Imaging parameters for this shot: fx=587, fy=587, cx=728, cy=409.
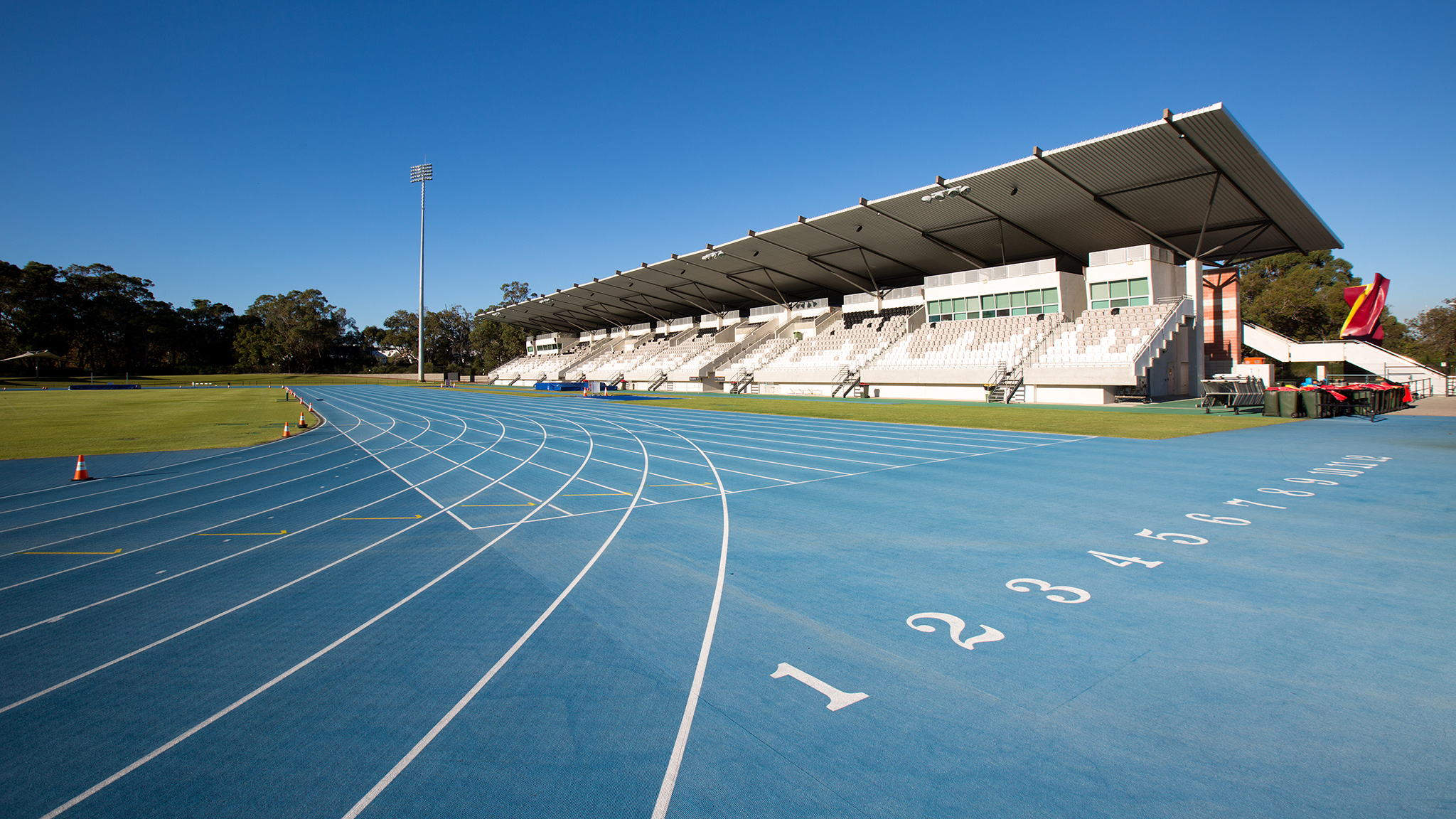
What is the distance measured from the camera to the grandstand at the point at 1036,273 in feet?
84.0

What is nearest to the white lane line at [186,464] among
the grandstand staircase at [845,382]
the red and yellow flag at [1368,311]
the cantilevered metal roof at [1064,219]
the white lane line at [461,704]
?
the white lane line at [461,704]

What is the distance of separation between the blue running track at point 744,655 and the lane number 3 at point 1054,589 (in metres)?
0.06

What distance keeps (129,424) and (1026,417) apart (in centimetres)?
3202

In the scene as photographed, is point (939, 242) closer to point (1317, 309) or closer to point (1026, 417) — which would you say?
point (1026, 417)

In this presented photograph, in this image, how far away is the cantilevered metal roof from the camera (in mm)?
23719

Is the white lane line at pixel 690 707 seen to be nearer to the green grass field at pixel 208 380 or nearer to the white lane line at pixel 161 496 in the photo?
the white lane line at pixel 161 496

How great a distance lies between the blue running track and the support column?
24.0m

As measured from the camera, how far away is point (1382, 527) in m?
6.68

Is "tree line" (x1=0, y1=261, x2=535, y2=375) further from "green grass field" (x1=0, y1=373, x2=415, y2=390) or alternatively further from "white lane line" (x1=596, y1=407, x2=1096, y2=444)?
"white lane line" (x1=596, y1=407, x2=1096, y2=444)

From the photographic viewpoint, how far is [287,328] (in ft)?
302

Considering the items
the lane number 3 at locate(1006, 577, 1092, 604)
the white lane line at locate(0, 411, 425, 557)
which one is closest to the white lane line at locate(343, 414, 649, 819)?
the lane number 3 at locate(1006, 577, 1092, 604)

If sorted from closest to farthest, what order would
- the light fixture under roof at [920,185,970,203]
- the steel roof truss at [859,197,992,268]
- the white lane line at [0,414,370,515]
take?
the white lane line at [0,414,370,515] < the light fixture under roof at [920,185,970,203] < the steel roof truss at [859,197,992,268]

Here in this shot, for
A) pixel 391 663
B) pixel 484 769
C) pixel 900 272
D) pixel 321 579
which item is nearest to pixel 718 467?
pixel 321 579

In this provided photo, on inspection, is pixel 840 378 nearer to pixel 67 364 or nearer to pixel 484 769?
pixel 484 769
